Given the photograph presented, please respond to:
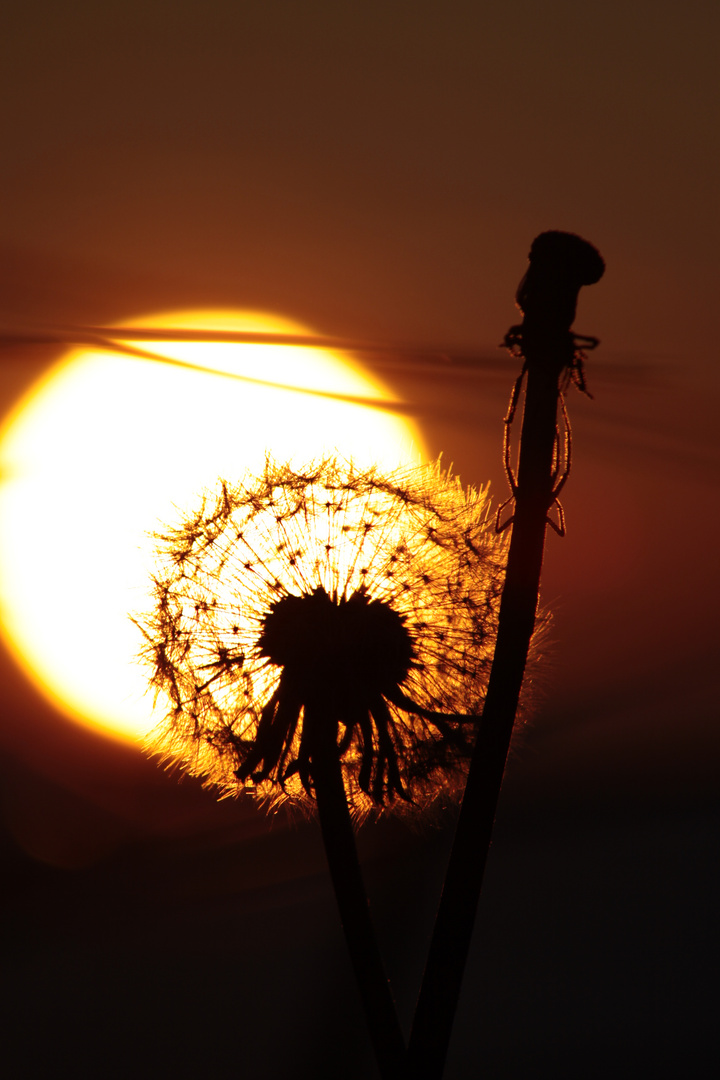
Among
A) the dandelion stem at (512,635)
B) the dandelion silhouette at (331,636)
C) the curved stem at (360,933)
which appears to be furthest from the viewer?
the dandelion silhouette at (331,636)

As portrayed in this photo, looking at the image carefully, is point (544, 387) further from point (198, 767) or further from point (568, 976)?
point (568, 976)

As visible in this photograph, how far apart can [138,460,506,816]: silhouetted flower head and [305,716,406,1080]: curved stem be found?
0.27 meters

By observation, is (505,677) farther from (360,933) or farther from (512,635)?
(360,933)

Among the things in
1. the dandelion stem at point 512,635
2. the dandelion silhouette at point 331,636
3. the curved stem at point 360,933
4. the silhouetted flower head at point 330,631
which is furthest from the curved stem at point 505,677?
the silhouetted flower head at point 330,631

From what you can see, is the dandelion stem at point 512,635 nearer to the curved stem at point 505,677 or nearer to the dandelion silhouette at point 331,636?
the curved stem at point 505,677

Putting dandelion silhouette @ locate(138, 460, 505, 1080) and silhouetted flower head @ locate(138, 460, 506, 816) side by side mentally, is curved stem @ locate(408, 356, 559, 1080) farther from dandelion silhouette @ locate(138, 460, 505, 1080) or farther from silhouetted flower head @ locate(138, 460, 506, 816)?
silhouetted flower head @ locate(138, 460, 506, 816)

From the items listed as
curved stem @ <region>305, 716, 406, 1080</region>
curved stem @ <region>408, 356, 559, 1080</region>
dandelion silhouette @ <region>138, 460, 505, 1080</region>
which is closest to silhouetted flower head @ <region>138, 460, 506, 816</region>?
dandelion silhouette @ <region>138, 460, 505, 1080</region>

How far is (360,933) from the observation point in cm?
320

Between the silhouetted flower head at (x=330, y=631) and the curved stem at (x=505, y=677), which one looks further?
the silhouetted flower head at (x=330, y=631)

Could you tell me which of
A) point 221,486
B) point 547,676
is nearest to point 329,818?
point 547,676

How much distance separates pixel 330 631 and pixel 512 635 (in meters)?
0.85

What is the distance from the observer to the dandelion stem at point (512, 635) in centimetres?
291

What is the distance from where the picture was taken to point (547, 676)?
400cm

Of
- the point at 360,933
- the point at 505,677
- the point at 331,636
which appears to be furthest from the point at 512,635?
the point at 360,933
